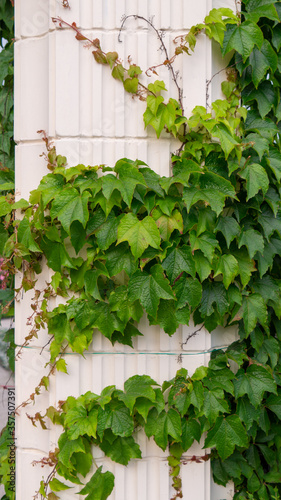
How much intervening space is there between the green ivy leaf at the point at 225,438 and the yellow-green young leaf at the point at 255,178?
31.9 inches

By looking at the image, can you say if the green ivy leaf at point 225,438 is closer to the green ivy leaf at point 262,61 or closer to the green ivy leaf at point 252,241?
the green ivy leaf at point 252,241

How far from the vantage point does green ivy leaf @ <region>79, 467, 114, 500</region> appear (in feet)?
5.34

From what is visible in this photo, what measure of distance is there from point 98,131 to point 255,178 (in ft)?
1.85

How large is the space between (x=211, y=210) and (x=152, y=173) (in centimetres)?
24

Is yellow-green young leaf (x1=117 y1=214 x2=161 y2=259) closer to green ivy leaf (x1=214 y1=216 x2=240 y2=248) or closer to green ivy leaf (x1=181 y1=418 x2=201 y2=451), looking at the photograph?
green ivy leaf (x1=214 y1=216 x2=240 y2=248)

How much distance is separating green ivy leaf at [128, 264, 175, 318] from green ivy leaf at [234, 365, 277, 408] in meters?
0.47

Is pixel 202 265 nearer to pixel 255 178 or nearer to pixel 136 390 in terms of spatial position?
pixel 255 178

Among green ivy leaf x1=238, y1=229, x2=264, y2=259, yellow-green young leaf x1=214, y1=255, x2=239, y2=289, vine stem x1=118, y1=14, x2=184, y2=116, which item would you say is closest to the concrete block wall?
vine stem x1=118, y1=14, x2=184, y2=116

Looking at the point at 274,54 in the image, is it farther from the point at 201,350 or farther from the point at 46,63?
the point at 201,350

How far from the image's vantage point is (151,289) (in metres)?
1.50

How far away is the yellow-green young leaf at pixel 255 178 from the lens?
5.28ft

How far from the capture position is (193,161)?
156 cm

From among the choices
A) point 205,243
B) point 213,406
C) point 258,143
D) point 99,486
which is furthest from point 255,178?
point 99,486

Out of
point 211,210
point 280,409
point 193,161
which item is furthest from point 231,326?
point 193,161
